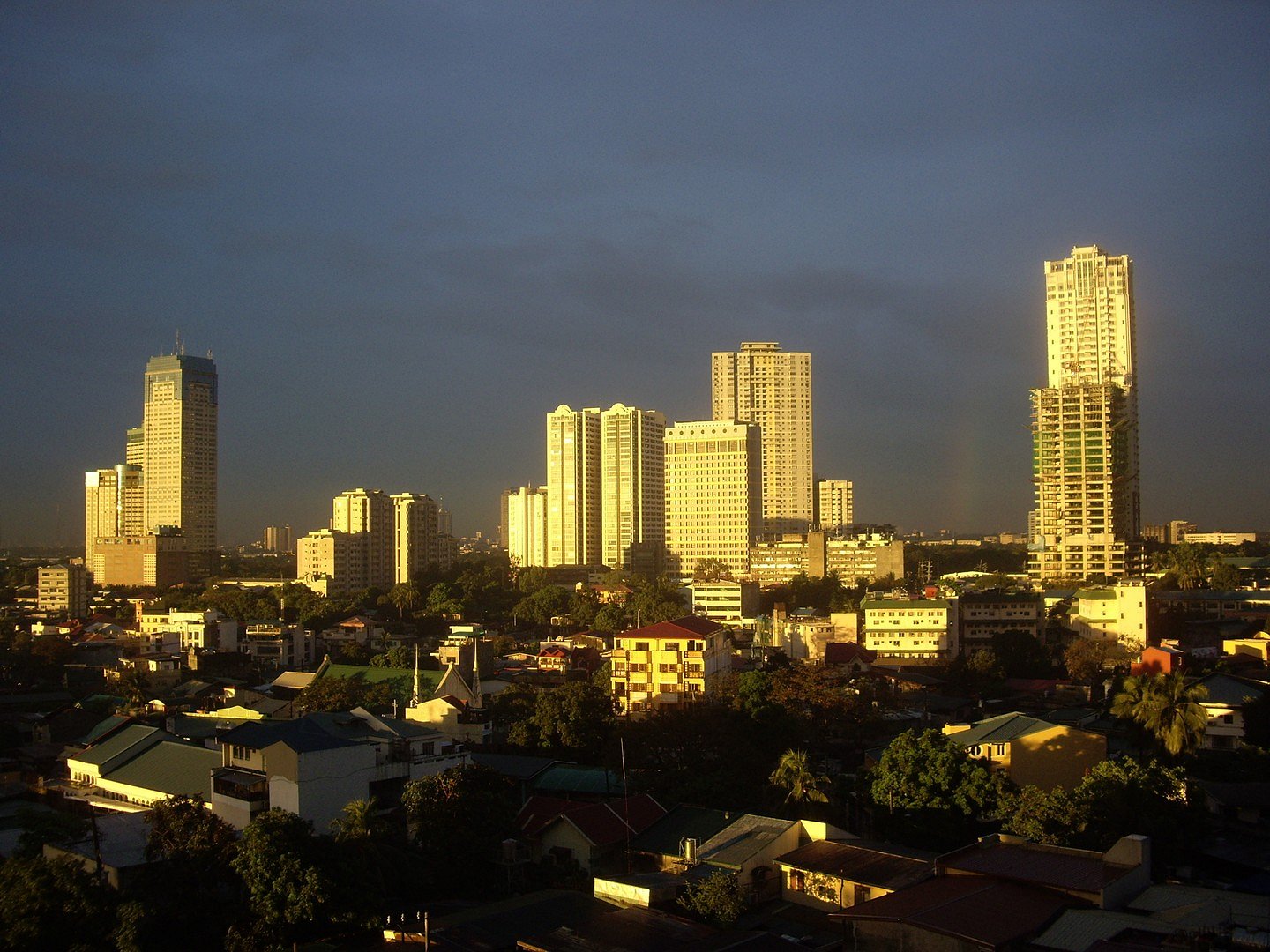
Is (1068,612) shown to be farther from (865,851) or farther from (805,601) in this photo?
(865,851)

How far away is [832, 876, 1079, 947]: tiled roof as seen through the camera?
7715 millimetres

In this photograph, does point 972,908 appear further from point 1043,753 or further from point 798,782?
point 1043,753

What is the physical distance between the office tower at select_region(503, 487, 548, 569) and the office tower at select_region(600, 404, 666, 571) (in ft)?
11.3

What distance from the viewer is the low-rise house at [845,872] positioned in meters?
9.52

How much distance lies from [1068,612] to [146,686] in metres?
22.3

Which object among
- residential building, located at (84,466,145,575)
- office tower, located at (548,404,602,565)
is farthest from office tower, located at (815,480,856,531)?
residential building, located at (84,466,145,575)

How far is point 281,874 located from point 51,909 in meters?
1.67

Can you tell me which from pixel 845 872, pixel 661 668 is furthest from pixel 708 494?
pixel 845 872

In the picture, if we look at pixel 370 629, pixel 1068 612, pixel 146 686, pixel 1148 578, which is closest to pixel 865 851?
pixel 146 686

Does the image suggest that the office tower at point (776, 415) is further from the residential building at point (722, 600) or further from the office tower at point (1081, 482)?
the residential building at point (722, 600)

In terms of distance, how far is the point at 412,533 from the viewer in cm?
5331

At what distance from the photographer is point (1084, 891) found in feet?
27.0

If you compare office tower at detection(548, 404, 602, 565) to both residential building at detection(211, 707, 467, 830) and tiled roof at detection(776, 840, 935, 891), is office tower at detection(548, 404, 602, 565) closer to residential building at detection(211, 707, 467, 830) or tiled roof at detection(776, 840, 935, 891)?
residential building at detection(211, 707, 467, 830)

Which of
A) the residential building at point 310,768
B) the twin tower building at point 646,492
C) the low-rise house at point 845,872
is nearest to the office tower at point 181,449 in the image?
the twin tower building at point 646,492
